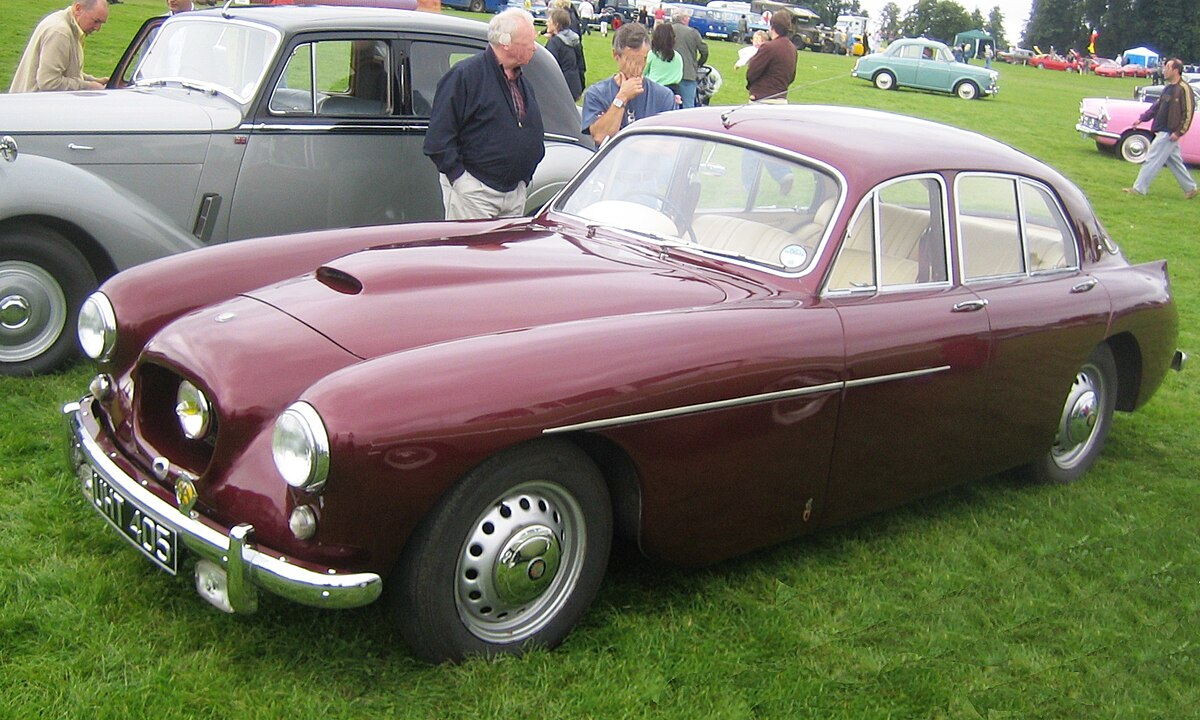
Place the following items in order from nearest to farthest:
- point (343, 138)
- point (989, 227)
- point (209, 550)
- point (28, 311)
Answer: point (209, 550)
point (989, 227)
point (28, 311)
point (343, 138)

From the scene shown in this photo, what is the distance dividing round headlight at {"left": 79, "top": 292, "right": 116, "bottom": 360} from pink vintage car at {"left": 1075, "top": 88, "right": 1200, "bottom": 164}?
18.9m

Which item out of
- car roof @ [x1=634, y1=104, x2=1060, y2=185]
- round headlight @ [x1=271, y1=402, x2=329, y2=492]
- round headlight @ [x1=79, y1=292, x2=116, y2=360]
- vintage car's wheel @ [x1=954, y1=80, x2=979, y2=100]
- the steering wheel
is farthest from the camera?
vintage car's wheel @ [x1=954, y1=80, x2=979, y2=100]

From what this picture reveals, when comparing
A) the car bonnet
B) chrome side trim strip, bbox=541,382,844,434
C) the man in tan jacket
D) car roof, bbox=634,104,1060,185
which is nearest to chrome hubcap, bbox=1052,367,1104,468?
car roof, bbox=634,104,1060,185

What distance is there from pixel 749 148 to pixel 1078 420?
1999mm

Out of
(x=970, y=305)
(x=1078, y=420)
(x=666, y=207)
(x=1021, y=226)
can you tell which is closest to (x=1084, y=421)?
(x=1078, y=420)

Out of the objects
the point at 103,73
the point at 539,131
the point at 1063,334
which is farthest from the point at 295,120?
the point at 103,73

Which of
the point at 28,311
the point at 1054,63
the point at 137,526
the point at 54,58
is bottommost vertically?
the point at 1054,63

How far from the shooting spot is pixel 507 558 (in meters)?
3.08

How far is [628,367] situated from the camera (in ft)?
10.6

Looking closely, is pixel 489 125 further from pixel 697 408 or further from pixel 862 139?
pixel 697 408

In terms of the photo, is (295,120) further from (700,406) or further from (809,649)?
(809,649)

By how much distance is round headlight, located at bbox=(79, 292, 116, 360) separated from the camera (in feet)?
12.4

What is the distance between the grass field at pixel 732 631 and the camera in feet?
9.99

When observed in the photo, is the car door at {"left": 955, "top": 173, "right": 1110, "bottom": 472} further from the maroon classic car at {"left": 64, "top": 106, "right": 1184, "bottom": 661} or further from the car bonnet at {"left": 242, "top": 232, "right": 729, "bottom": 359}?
the car bonnet at {"left": 242, "top": 232, "right": 729, "bottom": 359}
